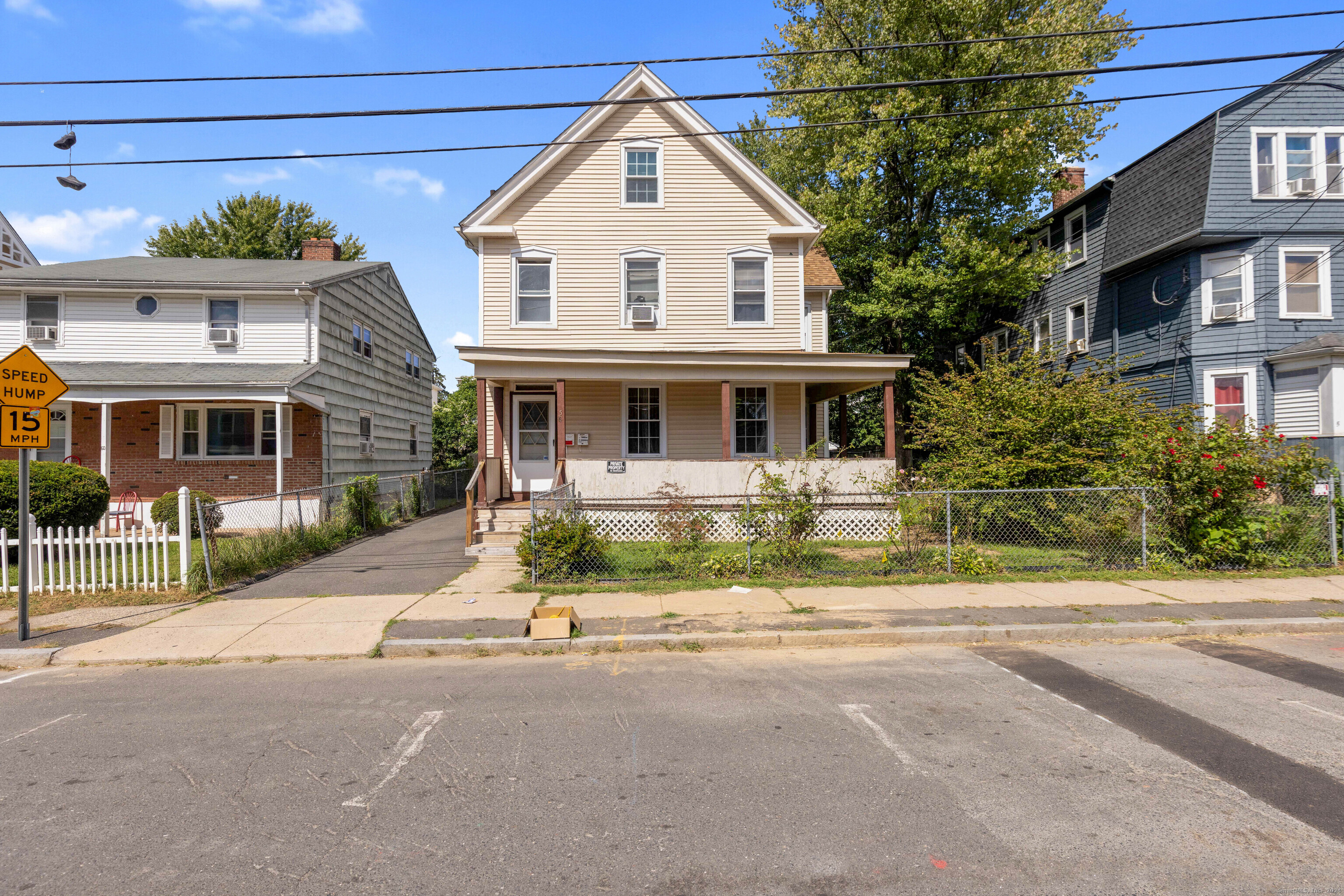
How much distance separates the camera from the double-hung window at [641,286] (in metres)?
17.0

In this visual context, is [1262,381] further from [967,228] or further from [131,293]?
[131,293]

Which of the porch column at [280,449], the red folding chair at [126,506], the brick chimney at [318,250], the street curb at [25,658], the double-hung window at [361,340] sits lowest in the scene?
the street curb at [25,658]

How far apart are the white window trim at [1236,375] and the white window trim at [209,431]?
988 inches

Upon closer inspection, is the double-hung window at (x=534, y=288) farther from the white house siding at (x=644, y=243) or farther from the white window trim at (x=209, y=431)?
the white window trim at (x=209, y=431)

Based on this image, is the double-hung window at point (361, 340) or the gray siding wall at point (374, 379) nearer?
the gray siding wall at point (374, 379)

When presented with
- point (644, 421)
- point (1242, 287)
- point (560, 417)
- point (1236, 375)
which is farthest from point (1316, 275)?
point (560, 417)

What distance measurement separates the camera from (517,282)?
55.2ft

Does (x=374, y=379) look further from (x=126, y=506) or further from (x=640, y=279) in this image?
(x=640, y=279)

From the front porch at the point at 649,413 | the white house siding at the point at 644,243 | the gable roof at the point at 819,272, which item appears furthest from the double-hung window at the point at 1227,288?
the white house siding at the point at 644,243

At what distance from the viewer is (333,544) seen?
14820 millimetres

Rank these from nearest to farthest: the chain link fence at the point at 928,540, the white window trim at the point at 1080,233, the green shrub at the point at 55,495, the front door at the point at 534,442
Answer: the chain link fence at the point at 928,540 < the green shrub at the point at 55,495 < the front door at the point at 534,442 < the white window trim at the point at 1080,233

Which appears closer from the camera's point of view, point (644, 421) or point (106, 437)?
point (106, 437)

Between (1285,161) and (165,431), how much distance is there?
104 ft

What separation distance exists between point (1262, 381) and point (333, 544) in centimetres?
2430
